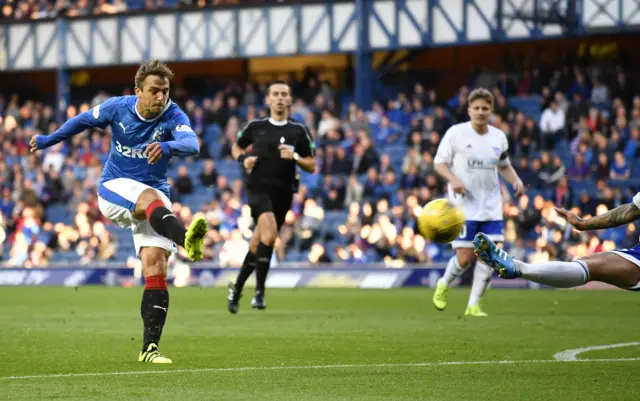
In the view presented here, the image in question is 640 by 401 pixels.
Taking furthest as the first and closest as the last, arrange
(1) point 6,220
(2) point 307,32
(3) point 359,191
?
(2) point 307,32 < (1) point 6,220 < (3) point 359,191

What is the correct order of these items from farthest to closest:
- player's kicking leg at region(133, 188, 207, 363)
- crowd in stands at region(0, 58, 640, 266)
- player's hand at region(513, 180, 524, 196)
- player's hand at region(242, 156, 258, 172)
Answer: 1. crowd in stands at region(0, 58, 640, 266)
2. player's hand at region(242, 156, 258, 172)
3. player's hand at region(513, 180, 524, 196)
4. player's kicking leg at region(133, 188, 207, 363)

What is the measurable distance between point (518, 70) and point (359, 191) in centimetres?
701

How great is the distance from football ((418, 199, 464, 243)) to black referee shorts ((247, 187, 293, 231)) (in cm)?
500

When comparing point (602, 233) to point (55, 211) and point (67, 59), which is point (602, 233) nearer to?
point (55, 211)

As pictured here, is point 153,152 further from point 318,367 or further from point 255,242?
point 255,242

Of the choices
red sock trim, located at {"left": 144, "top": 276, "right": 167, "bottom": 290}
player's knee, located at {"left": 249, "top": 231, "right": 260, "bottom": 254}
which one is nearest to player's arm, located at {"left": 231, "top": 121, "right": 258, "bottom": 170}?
player's knee, located at {"left": 249, "top": 231, "right": 260, "bottom": 254}

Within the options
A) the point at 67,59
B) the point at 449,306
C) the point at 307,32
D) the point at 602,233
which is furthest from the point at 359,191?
the point at 67,59

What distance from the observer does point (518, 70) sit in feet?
110

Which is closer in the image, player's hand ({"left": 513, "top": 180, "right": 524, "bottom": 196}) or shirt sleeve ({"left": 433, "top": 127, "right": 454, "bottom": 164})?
player's hand ({"left": 513, "top": 180, "right": 524, "bottom": 196})

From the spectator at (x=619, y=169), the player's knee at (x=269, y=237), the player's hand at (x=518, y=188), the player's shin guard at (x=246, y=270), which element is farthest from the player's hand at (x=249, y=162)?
the spectator at (x=619, y=169)

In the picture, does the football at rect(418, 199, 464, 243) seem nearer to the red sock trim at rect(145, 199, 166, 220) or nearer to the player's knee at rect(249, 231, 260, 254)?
the red sock trim at rect(145, 199, 166, 220)

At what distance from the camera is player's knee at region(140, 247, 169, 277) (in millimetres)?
9547

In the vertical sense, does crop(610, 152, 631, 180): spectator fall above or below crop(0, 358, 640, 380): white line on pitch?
above

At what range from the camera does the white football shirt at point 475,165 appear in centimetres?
1506
